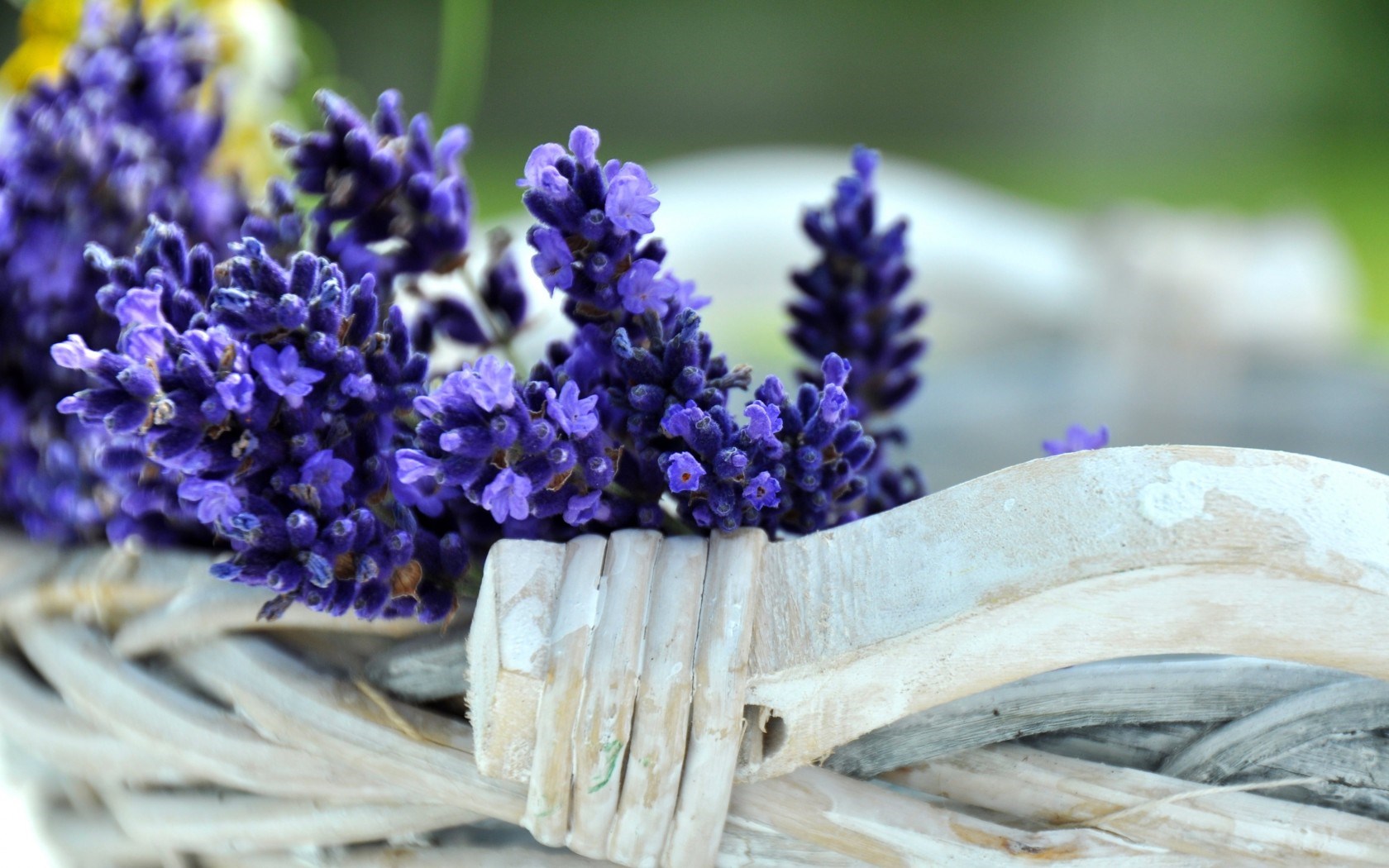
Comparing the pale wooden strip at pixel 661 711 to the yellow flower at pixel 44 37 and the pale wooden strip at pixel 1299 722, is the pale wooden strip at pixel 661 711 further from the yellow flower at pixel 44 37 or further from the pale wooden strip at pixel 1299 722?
the yellow flower at pixel 44 37


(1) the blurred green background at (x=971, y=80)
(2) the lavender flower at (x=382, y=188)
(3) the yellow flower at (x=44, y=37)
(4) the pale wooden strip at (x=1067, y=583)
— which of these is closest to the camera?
(4) the pale wooden strip at (x=1067, y=583)

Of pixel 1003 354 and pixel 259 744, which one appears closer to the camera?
pixel 259 744

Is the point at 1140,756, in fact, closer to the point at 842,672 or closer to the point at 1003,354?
the point at 842,672

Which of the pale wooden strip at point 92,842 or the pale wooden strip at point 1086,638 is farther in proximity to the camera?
the pale wooden strip at point 92,842

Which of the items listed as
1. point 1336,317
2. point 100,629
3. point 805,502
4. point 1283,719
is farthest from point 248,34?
point 1336,317

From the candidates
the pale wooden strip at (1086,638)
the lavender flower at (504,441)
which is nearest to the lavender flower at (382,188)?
the lavender flower at (504,441)

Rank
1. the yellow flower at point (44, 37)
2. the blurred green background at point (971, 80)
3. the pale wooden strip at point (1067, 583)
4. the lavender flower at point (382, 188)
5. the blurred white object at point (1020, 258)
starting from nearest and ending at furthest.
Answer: the pale wooden strip at point (1067, 583)
the lavender flower at point (382, 188)
the yellow flower at point (44, 37)
the blurred white object at point (1020, 258)
the blurred green background at point (971, 80)
